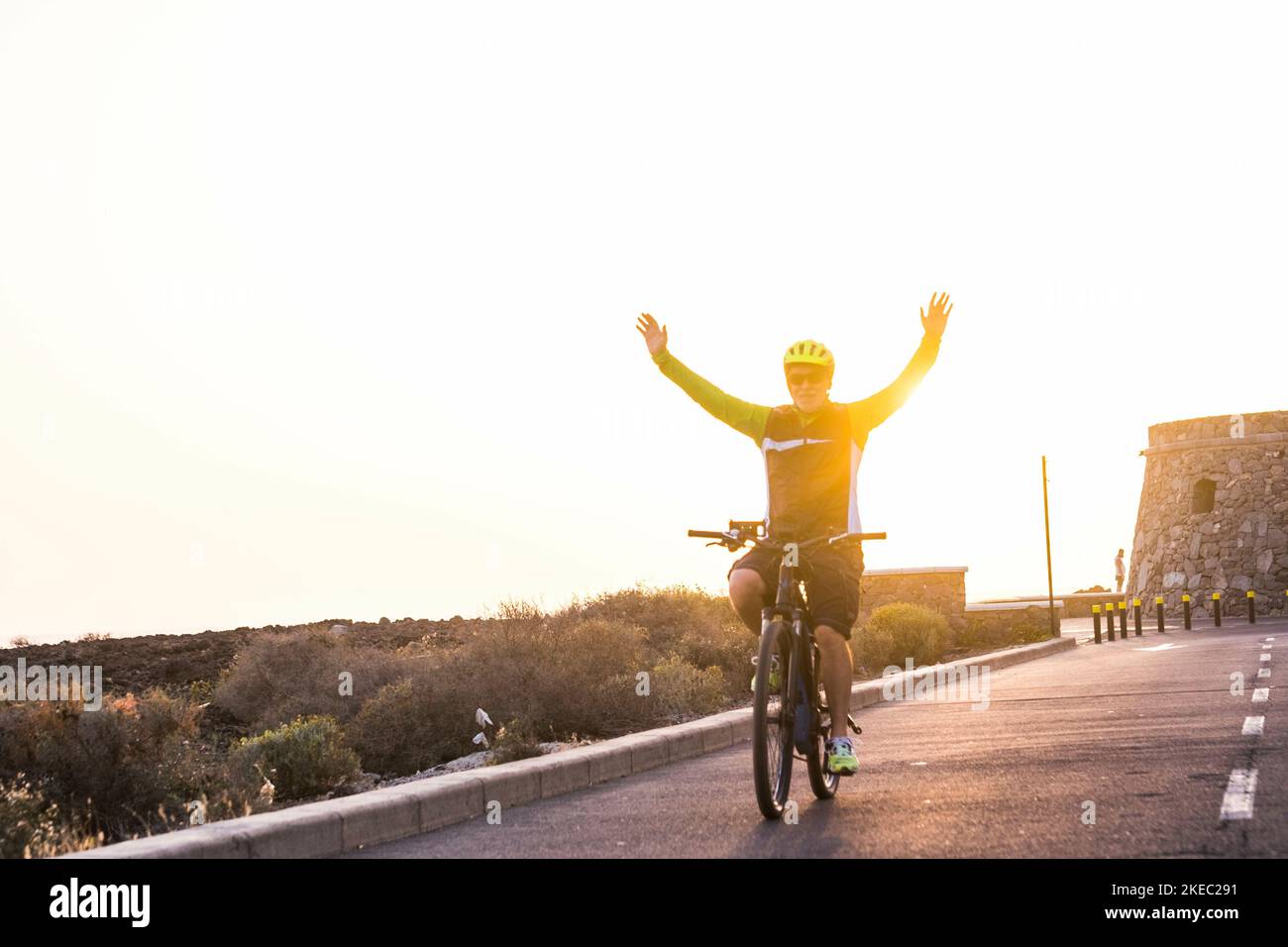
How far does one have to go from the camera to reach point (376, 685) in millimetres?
17969

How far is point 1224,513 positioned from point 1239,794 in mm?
52645

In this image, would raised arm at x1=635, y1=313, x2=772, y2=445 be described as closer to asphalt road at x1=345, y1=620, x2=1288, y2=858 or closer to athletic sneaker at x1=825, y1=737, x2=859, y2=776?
athletic sneaker at x1=825, y1=737, x2=859, y2=776

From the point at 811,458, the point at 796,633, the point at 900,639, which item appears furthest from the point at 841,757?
the point at 900,639

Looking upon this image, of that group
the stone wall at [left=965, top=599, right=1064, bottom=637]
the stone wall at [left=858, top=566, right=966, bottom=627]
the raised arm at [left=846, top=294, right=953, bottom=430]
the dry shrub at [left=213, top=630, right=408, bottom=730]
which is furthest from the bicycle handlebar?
the stone wall at [left=965, top=599, right=1064, bottom=637]

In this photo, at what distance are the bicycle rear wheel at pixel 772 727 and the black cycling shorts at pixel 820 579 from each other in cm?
29

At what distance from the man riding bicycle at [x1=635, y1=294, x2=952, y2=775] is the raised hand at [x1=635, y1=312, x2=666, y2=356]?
2.07 ft

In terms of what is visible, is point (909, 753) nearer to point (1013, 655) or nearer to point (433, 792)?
point (433, 792)

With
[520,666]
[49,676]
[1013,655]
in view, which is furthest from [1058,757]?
[1013,655]

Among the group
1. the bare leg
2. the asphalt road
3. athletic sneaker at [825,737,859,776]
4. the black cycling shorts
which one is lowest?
the asphalt road

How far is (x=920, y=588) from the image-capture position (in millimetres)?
34469

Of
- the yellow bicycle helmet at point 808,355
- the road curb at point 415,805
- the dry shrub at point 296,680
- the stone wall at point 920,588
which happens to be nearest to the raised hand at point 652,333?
the yellow bicycle helmet at point 808,355

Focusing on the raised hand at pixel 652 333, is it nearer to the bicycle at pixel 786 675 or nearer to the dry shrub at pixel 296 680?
the bicycle at pixel 786 675

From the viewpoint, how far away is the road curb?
21.1 feet
